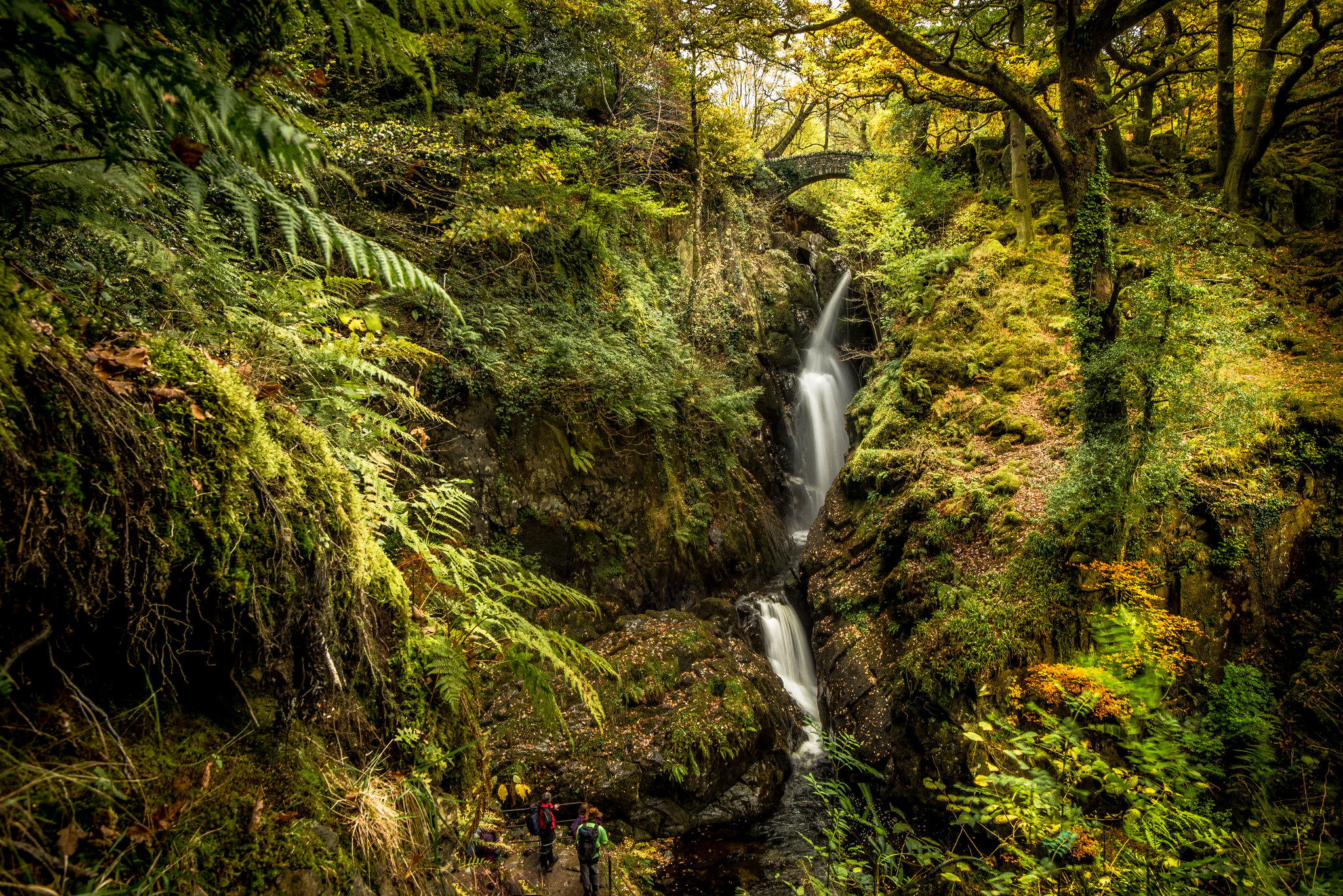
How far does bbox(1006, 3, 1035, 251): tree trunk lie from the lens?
1238cm

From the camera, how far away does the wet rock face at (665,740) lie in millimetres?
7398

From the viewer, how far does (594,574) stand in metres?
10.2

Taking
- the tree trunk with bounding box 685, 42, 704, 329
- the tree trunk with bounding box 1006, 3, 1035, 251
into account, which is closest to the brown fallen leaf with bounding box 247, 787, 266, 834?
the tree trunk with bounding box 685, 42, 704, 329

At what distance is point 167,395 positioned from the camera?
1804 millimetres

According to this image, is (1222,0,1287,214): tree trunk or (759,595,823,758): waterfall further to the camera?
(759,595,823,758): waterfall

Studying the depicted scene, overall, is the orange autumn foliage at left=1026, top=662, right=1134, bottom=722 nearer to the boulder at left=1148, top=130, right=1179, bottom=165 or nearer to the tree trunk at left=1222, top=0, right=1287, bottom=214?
the tree trunk at left=1222, top=0, right=1287, bottom=214

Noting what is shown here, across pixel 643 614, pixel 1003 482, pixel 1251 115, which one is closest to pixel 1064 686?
pixel 1003 482

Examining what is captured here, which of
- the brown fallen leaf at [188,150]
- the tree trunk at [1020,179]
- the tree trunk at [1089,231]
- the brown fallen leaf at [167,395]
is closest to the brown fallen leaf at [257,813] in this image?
the brown fallen leaf at [167,395]

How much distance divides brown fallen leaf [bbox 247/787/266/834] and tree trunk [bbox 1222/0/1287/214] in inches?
614

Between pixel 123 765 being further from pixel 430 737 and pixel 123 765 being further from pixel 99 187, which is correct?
pixel 99 187

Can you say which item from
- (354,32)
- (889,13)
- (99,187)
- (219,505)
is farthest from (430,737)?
(889,13)

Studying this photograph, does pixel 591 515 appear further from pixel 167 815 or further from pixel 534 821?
pixel 167 815

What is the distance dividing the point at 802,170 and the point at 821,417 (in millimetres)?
9768

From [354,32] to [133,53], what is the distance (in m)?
0.66
